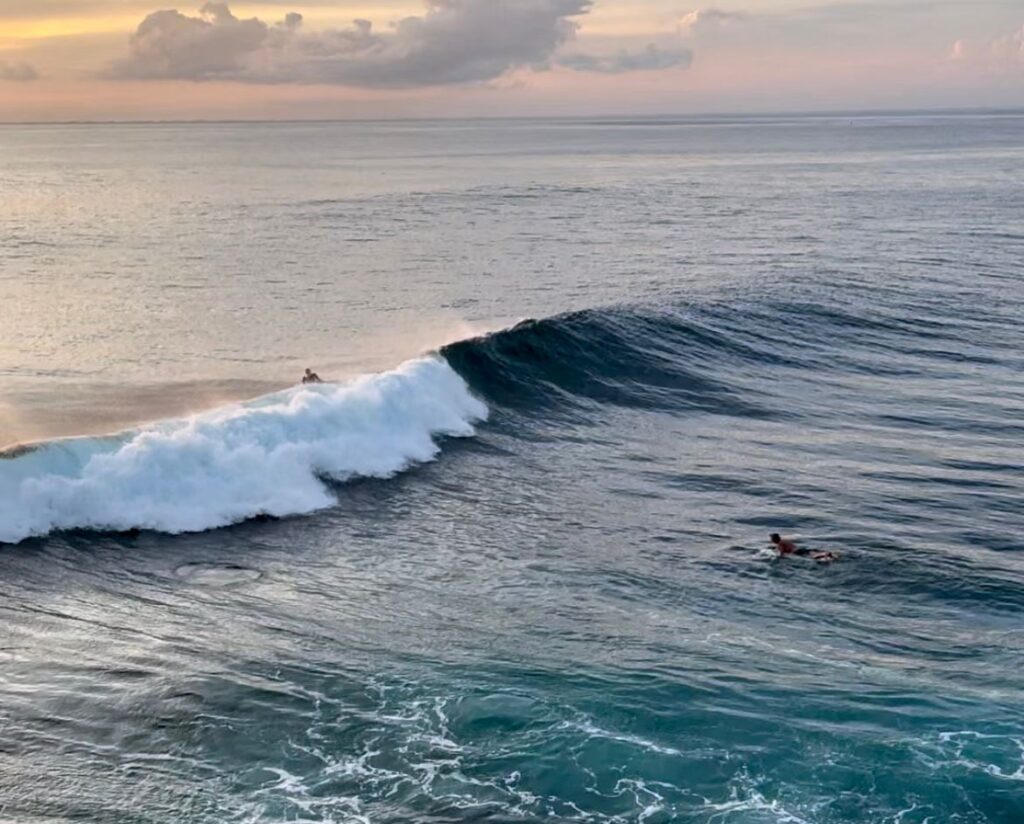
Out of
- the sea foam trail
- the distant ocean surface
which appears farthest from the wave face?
the sea foam trail

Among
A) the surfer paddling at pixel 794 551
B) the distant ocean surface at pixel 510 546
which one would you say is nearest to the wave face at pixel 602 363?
the distant ocean surface at pixel 510 546

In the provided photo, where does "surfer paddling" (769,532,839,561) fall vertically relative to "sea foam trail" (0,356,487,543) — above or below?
below

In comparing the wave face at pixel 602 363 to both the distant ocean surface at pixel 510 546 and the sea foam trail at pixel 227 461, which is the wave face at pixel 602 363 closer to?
the distant ocean surface at pixel 510 546

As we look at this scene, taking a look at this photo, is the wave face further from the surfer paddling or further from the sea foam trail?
the surfer paddling

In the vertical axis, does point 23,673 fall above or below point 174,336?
below

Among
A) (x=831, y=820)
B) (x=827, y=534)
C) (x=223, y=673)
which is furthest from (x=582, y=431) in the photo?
(x=831, y=820)

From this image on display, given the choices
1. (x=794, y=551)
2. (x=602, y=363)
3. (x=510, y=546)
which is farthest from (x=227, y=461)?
(x=602, y=363)

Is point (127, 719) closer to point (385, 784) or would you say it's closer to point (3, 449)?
point (385, 784)
